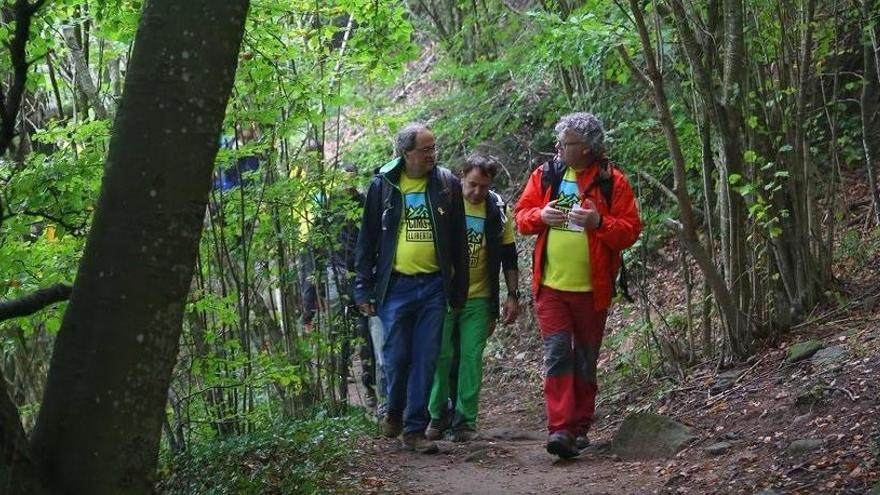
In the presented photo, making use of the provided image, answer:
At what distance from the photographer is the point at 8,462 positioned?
290cm

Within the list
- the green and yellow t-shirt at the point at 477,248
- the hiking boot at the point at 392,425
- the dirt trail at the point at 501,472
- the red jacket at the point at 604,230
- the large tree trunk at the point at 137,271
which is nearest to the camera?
the large tree trunk at the point at 137,271

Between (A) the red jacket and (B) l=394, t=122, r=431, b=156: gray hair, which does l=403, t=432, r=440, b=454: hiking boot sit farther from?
(B) l=394, t=122, r=431, b=156: gray hair

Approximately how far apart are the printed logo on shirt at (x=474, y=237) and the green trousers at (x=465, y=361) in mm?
295

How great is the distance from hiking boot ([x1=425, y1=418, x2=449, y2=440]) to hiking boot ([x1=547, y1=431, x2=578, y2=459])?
4.04 feet

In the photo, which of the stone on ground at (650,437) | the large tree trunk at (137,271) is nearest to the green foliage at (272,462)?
the stone on ground at (650,437)

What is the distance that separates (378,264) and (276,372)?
1.19 m

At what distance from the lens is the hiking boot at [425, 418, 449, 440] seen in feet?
24.0

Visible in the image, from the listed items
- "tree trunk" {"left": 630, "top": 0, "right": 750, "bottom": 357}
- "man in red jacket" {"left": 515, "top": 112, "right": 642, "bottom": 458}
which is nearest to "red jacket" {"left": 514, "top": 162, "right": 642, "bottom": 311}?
"man in red jacket" {"left": 515, "top": 112, "right": 642, "bottom": 458}

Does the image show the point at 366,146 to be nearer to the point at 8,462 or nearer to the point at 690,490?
the point at 690,490

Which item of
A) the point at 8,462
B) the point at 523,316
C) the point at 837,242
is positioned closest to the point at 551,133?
the point at 523,316

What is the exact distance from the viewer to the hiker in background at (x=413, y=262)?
21.8ft

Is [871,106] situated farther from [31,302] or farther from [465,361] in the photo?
[31,302]

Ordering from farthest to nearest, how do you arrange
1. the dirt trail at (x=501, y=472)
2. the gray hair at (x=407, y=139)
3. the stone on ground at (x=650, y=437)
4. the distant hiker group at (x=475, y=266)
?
the gray hair at (x=407, y=139), the distant hiker group at (x=475, y=266), the stone on ground at (x=650, y=437), the dirt trail at (x=501, y=472)

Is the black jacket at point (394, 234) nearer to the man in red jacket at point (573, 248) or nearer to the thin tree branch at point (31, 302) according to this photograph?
the man in red jacket at point (573, 248)
